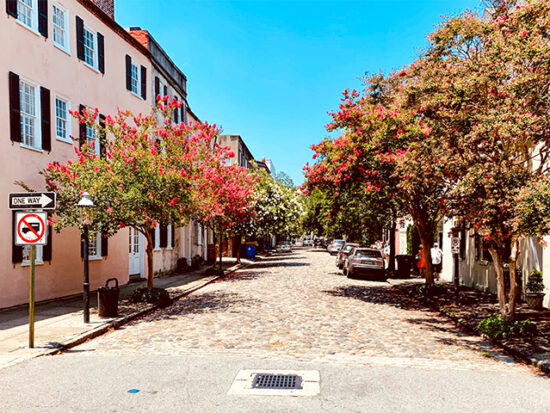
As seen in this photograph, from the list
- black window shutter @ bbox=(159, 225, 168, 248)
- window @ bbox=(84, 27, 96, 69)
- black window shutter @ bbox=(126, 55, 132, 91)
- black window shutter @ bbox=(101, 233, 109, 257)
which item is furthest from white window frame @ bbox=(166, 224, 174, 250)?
window @ bbox=(84, 27, 96, 69)

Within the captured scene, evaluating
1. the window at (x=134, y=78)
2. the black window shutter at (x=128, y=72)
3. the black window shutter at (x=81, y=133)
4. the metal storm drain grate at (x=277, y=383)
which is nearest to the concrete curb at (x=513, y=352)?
the metal storm drain grate at (x=277, y=383)

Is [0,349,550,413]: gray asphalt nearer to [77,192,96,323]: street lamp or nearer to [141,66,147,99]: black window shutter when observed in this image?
[77,192,96,323]: street lamp

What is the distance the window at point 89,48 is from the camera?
17.5m

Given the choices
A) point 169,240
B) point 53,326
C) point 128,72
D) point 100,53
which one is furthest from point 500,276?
point 169,240

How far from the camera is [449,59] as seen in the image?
10758 mm

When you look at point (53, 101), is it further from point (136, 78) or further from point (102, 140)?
point (136, 78)

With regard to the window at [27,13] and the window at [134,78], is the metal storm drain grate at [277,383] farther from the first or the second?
the window at [134,78]

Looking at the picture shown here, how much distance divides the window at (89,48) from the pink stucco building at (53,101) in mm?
35

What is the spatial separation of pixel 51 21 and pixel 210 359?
12.6 m

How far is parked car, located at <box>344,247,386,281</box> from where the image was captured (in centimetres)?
2411

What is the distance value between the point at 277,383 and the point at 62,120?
42.1ft

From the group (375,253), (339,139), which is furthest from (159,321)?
(375,253)

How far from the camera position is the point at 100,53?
18312 mm

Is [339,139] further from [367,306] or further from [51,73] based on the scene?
[51,73]
